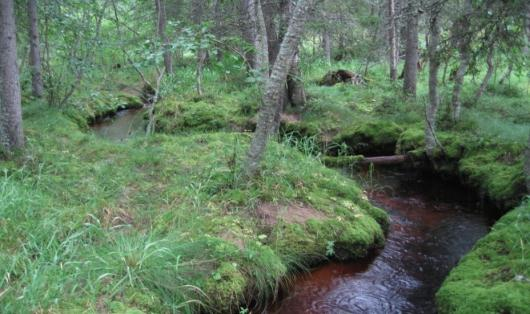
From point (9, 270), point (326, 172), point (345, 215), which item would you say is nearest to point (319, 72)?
point (326, 172)

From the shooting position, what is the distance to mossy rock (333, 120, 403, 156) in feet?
39.2

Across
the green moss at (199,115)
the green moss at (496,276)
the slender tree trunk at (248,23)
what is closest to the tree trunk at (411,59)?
the slender tree trunk at (248,23)

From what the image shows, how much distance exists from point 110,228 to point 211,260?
1143 millimetres

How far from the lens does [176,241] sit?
5.35 m

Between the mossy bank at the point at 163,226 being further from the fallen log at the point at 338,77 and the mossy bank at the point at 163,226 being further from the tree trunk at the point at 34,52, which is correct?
the fallen log at the point at 338,77

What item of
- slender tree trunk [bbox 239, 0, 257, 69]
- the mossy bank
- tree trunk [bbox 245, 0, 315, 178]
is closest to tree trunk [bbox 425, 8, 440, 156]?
the mossy bank

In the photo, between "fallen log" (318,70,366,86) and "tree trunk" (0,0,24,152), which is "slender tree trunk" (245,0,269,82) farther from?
"fallen log" (318,70,366,86)

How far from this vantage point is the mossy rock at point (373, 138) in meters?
12.0

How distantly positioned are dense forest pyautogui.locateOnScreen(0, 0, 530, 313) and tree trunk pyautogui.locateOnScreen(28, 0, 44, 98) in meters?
0.07

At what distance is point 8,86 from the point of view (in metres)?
7.62

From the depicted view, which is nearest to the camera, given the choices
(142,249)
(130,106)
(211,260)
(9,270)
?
(9,270)

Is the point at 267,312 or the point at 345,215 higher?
the point at 345,215

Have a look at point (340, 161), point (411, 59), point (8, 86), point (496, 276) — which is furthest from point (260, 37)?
point (411, 59)

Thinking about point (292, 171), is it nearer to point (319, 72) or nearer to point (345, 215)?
point (345, 215)
